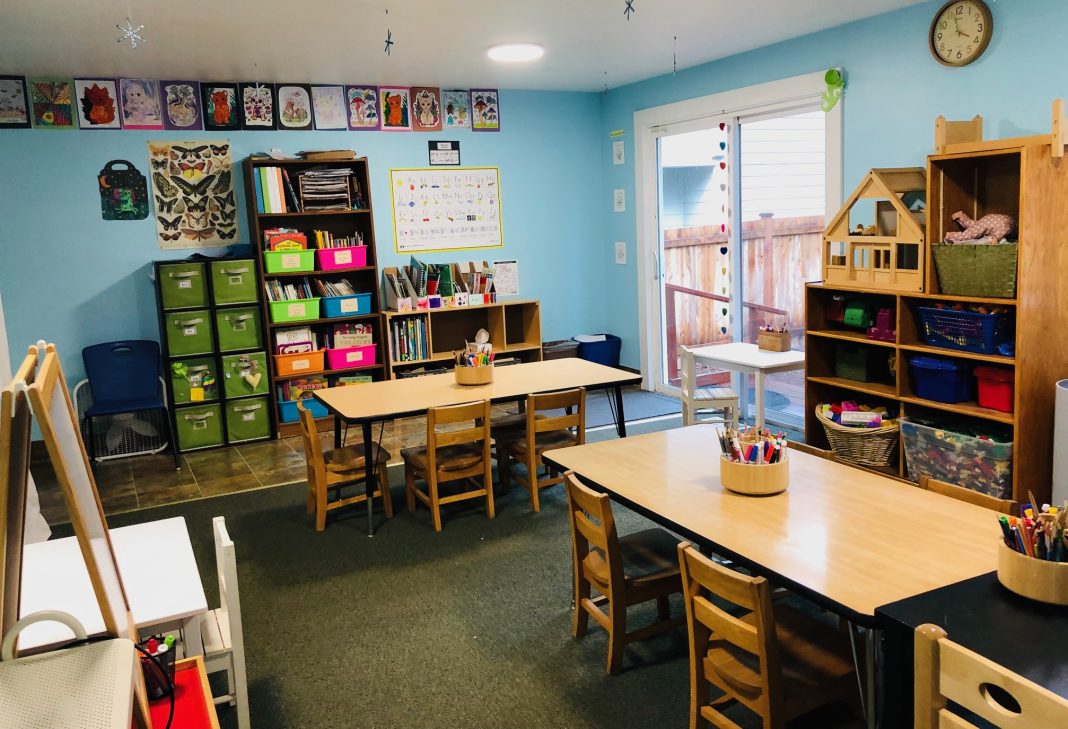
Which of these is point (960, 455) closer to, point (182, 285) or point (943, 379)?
point (943, 379)

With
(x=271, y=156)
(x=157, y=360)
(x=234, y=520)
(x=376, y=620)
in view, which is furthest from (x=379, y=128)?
(x=376, y=620)

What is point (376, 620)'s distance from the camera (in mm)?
3369

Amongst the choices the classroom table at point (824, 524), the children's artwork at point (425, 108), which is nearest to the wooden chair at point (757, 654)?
the classroom table at point (824, 524)

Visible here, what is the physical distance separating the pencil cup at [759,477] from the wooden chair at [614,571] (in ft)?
1.31

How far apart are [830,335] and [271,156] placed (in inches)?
155

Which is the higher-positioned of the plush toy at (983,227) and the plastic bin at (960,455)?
the plush toy at (983,227)

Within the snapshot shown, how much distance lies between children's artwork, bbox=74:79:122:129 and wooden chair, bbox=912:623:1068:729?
19.6ft

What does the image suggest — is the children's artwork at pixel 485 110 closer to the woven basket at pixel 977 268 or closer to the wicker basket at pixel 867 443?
the wicker basket at pixel 867 443

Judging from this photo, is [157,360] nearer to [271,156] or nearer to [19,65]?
[271,156]

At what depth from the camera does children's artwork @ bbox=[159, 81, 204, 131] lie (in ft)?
19.5

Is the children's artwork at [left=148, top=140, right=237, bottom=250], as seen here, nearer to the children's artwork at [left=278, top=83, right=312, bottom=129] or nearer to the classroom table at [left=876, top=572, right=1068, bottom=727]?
the children's artwork at [left=278, top=83, right=312, bottom=129]

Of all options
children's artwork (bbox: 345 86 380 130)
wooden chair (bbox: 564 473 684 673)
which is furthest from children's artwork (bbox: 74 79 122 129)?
wooden chair (bbox: 564 473 684 673)

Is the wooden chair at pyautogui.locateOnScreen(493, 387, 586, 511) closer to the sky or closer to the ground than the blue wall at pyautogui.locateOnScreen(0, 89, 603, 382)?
closer to the ground

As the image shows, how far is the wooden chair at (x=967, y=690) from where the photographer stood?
52.4 inches
